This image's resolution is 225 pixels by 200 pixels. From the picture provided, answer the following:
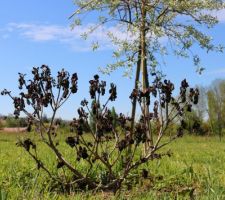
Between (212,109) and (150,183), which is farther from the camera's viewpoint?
(212,109)

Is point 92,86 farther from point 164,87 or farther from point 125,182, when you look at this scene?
point 125,182

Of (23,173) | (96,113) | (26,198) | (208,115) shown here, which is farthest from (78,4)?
(208,115)

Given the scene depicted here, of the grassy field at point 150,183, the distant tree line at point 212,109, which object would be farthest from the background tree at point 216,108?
the grassy field at point 150,183

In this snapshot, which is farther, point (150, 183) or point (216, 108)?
point (216, 108)

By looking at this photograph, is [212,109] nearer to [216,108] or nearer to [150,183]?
[216,108]

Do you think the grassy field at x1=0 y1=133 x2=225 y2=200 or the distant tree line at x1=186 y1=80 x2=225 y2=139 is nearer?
the grassy field at x1=0 y1=133 x2=225 y2=200

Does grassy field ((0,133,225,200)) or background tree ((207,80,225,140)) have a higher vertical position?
background tree ((207,80,225,140))

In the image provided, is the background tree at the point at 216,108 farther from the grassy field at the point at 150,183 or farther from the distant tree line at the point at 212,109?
the grassy field at the point at 150,183

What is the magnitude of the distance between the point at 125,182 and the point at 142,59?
8.16m

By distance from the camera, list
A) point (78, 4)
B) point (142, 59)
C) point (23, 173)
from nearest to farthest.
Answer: point (23, 173), point (142, 59), point (78, 4)

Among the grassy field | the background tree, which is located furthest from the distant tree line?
the grassy field

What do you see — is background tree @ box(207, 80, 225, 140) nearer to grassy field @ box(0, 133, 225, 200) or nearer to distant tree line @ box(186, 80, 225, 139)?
distant tree line @ box(186, 80, 225, 139)

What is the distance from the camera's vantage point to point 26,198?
4953 millimetres

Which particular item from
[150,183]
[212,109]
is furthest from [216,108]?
[150,183]
